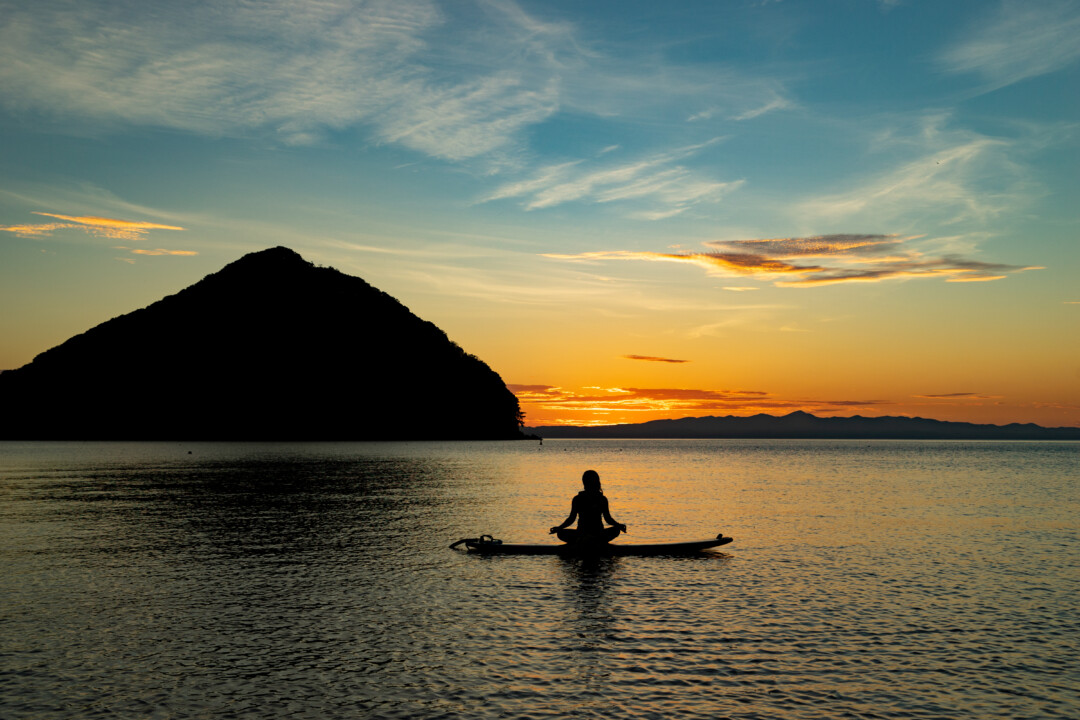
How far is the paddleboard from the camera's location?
30625 mm

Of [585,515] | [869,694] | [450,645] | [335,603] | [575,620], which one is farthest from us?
[585,515]

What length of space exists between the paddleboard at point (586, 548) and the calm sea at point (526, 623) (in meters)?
0.54

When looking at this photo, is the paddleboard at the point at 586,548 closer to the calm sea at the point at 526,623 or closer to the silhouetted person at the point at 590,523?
the silhouetted person at the point at 590,523

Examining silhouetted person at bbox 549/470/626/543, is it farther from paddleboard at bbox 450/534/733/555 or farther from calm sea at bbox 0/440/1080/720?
calm sea at bbox 0/440/1080/720

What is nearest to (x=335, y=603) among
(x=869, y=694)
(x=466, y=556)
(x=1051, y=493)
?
(x=466, y=556)

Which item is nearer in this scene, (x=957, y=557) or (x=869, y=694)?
(x=869, y=694)

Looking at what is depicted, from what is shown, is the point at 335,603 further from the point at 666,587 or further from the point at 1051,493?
the point at 1051,493

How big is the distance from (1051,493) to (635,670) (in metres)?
73.7

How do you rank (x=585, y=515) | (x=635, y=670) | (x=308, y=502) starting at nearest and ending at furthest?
1. (x=635, y=670)
2. (x=585, y=515)
3. (x=308, y=502)

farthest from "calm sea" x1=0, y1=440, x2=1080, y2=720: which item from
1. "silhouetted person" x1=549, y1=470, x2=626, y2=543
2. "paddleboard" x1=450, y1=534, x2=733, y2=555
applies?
"silhouetted person" x1=549, y1=470, x2=626, y2=543

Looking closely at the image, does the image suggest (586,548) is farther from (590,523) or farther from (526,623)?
(526,623)

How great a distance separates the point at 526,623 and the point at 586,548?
10.3 m

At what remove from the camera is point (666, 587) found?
25562mm

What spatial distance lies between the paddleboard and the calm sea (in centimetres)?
54
